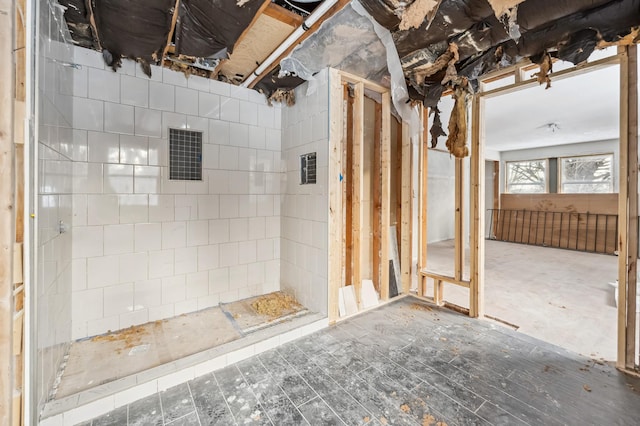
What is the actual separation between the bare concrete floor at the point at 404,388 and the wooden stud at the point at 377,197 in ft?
3.00

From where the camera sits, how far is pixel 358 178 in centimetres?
283

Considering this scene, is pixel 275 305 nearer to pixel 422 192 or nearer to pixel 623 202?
pixel 422 192

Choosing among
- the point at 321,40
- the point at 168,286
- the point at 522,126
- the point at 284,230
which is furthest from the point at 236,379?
the point at 522,126

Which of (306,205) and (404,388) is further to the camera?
(306,205)

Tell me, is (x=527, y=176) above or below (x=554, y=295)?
above

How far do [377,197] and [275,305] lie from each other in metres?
1.71

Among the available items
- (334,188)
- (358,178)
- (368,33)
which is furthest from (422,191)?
(368,33)

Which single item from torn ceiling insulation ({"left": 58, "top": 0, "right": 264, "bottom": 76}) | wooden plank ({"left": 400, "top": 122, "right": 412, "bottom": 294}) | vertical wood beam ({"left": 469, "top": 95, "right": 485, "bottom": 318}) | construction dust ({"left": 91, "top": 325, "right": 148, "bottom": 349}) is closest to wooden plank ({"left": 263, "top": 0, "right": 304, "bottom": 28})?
torn ceiling insulation ({"left": 58, "top": 0, "right": 264, "bottom": 76})

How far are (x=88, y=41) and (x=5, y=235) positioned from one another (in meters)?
2.06

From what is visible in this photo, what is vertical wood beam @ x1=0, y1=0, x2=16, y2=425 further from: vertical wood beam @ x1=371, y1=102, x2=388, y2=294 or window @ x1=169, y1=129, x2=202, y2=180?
vertical wood beam @ x1=371, y1=102, x2=388, y2=294

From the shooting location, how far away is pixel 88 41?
85.7 inches

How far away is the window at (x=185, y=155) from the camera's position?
106 inches

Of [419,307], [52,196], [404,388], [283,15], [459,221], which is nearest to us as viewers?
[52,196]

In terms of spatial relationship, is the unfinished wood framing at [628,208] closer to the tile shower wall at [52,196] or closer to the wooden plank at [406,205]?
the wooden plank at [406,205]
